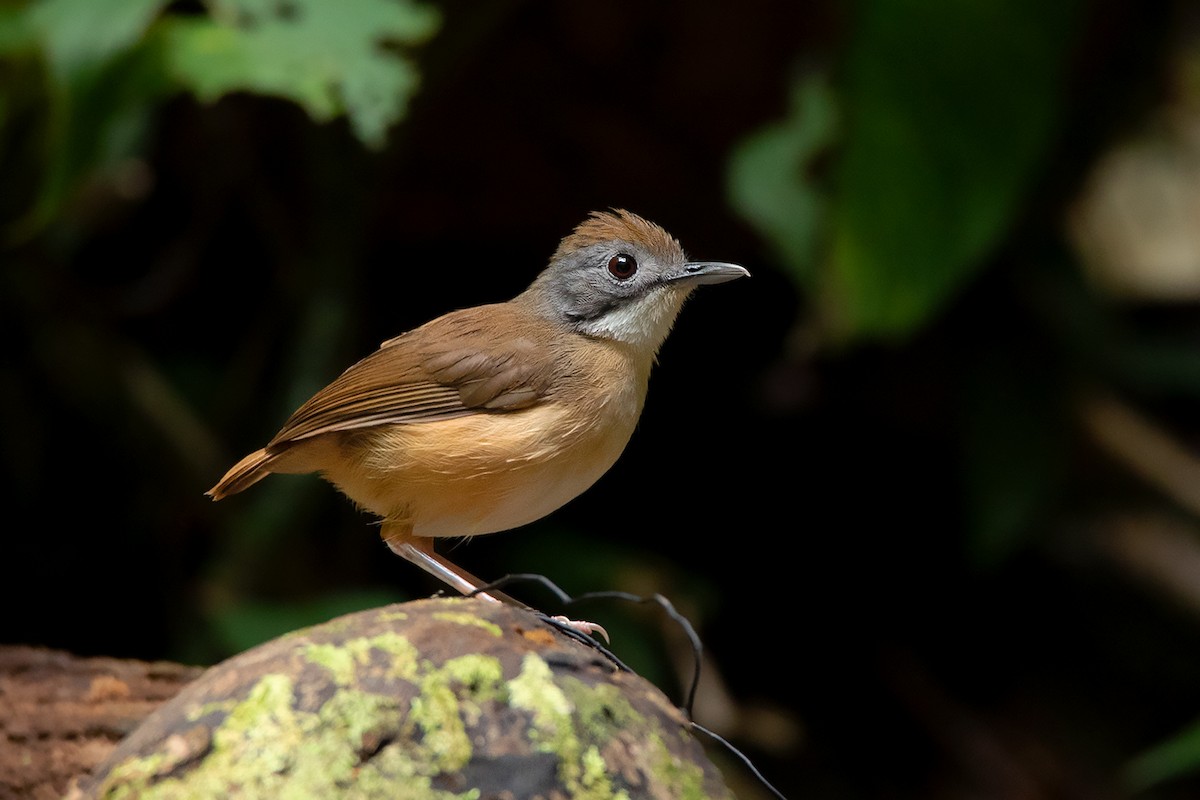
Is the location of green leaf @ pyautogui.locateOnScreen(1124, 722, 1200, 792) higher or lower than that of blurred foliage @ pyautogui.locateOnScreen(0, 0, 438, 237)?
lower

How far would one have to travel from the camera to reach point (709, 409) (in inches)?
302

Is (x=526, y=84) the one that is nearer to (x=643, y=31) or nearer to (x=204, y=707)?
(x=643, y=31)

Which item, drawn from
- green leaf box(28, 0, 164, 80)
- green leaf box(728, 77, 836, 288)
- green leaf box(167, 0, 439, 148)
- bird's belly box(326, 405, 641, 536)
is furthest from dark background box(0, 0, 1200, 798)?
bird's belly box(326, 405, 641, 536)

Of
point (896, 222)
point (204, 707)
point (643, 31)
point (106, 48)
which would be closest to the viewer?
point (204, 707)

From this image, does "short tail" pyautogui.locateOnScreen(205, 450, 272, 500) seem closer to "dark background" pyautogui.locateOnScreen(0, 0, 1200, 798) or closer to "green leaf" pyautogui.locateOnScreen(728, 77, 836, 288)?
"dark background" pyautogui.locateOnScreen(0, 0, 1200, 798)

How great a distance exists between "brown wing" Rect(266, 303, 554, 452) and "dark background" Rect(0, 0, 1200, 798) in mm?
2175

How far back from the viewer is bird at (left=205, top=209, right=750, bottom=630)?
10.4ft

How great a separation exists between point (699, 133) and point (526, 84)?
102 cm

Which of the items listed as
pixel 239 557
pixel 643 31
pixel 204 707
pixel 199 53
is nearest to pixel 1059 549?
pixel 643 31

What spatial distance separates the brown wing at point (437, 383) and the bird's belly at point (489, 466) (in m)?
0.06

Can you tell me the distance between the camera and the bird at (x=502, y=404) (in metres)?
3.18

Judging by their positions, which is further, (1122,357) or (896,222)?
(1122,357)

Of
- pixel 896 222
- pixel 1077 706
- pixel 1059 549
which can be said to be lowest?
pixel 1077 706

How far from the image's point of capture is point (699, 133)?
7.28m
